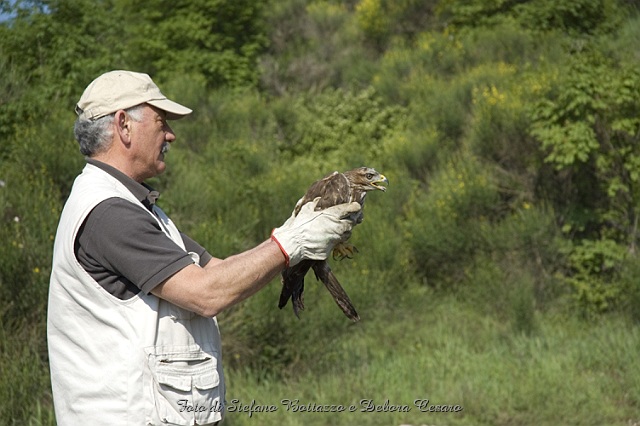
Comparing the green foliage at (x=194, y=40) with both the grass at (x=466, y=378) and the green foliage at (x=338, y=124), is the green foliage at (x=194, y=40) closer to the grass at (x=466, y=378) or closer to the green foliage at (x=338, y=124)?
the green foliage at (x=338, y=124)

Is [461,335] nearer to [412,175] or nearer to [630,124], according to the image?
[630,124]

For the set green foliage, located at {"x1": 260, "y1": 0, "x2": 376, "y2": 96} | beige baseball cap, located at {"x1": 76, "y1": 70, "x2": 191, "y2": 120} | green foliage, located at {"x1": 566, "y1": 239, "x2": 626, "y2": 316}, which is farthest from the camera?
green foliage, located at {"x1": 260, "y1": 0, "x2": 376, "y2": 96}

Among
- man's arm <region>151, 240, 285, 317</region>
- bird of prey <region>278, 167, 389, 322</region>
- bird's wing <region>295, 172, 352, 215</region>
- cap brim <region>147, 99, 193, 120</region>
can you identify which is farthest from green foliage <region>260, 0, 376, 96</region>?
man's arm <region>151, 240, 285, 317</region>

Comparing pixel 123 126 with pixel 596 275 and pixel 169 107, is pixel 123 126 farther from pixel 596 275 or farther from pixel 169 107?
pixel 596 275

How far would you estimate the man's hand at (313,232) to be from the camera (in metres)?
3.14

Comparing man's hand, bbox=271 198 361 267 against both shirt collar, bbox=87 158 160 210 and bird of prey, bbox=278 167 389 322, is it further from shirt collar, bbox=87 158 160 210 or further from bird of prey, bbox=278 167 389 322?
shirt collar, bbox=87 158 160 210

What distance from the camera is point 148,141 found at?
3.21 metres

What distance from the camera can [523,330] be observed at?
1004 cm

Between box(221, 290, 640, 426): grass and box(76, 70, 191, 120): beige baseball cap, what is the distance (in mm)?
4351

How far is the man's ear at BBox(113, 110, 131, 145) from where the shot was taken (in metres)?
3.15

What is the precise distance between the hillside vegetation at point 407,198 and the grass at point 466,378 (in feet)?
0.09

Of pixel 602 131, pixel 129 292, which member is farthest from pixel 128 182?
pixel 602 131

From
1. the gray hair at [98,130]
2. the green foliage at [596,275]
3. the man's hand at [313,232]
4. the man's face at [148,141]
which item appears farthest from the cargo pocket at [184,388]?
the green foliage at [596,275]

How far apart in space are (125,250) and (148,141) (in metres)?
0.49
